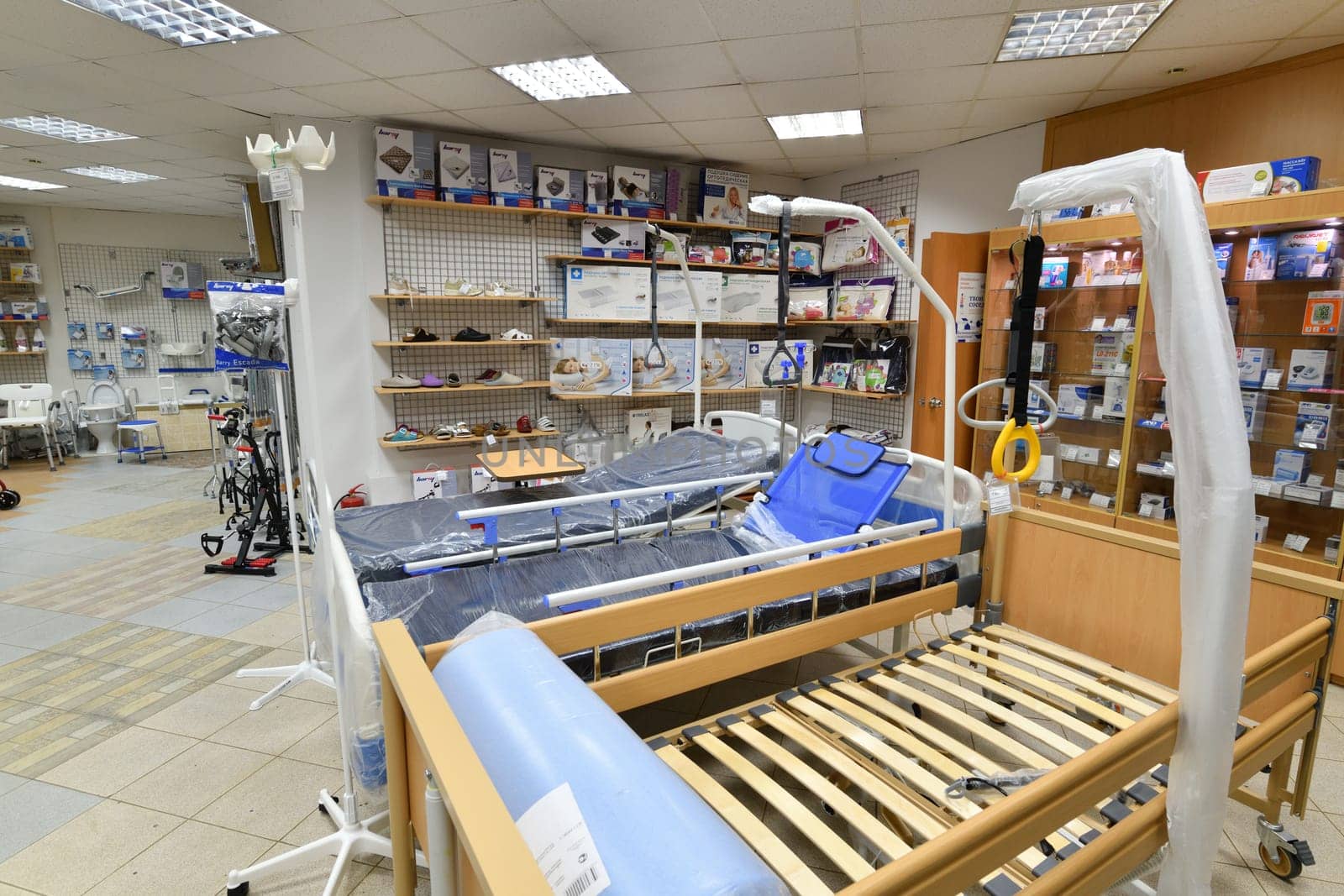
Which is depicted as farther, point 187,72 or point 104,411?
point 104,411

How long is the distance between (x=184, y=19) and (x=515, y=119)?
1.85 m

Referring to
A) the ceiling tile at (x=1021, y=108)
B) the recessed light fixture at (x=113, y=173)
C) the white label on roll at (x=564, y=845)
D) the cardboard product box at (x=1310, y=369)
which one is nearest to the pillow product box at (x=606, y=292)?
the ceiling tile at (x=1021, y=108)

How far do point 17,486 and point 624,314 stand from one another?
639 centimetres

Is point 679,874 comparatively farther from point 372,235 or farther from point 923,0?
point 372,235

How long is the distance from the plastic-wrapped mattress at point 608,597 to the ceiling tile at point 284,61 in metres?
2.69

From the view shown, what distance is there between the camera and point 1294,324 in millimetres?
3312

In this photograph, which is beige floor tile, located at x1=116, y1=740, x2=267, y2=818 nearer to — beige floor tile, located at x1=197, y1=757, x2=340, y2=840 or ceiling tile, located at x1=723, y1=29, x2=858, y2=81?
beige floor tile, located at x1=197, y1=757, x2=340, y2=840

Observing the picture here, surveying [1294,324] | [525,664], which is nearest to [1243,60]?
[1294,324]

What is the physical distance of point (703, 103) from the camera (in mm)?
4129

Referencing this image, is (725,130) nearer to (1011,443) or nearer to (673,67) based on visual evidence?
(673,67)

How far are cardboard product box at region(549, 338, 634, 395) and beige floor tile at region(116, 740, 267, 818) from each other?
325 cm

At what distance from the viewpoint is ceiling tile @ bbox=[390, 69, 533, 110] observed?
3695 millimetres

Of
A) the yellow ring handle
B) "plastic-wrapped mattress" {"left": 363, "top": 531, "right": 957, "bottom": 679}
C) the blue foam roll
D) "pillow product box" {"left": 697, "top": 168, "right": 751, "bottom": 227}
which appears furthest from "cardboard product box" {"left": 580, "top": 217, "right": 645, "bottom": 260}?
the blue foam roll

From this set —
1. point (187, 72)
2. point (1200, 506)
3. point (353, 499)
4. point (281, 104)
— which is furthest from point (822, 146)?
point (1200, 506)
